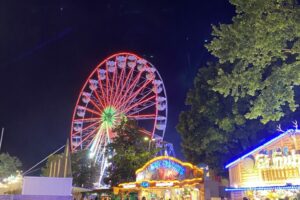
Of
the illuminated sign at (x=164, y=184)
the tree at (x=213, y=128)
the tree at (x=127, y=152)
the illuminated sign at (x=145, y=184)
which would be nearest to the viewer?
the illuminated sign at (x=164, y=184)

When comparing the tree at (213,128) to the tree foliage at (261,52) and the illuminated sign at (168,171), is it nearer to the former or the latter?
the illuminated sign at (168,171)

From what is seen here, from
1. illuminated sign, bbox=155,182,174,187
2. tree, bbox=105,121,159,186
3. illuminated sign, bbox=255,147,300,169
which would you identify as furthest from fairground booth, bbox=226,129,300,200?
tree, bbox=105,121,159,186

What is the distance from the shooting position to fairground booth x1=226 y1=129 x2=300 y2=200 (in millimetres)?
13727

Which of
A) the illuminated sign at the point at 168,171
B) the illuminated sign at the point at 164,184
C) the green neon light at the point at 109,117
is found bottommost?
the illuminated sign at the point at 164,184

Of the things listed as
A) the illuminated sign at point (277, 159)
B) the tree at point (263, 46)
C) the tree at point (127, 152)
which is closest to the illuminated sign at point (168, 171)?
the illuminated sign at point (277, 159)

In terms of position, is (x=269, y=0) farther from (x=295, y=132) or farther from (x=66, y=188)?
(x=66, y=188)

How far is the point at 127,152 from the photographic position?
27.6 m

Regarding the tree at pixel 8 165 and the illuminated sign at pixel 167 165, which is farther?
the tree at pixel 8 165

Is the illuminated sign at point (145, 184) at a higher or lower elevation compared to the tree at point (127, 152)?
lower

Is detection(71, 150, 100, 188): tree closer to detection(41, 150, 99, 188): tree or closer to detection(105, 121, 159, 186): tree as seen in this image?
detection(41, 150, 99, 188): tree

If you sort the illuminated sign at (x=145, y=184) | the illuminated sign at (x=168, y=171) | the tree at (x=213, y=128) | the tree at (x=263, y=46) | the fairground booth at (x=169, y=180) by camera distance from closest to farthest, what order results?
the tree at (x=263, y=46)
the fairground booth at (x=169, y=180)
the illuminated sign at (x=168, y=171)
the illuminated sign at (x=145, y=184)
the tree at (x=213, y=128)

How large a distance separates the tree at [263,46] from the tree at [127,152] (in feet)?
49.5

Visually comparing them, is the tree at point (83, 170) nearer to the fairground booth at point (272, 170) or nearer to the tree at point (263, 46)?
the fairground booth at point (272, 170)

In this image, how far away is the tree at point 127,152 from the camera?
27062 mm
